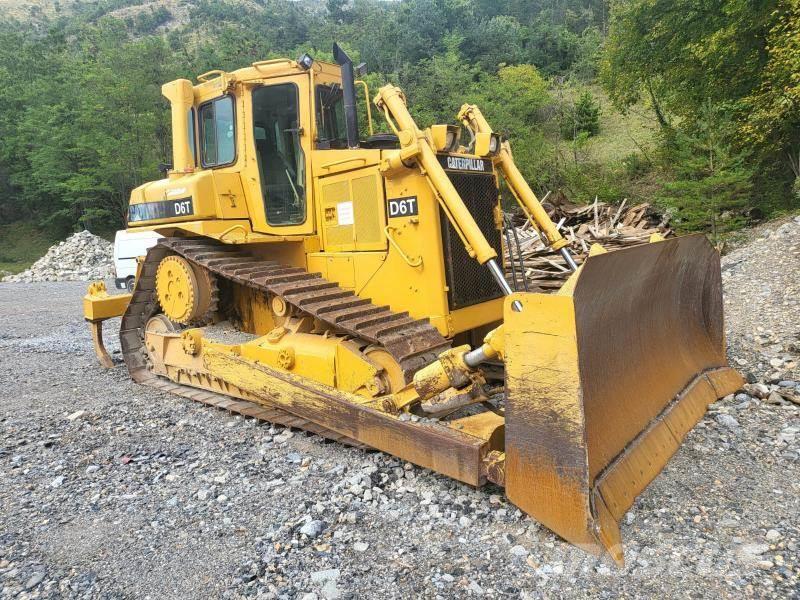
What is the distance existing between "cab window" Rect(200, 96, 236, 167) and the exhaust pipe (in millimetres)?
1296

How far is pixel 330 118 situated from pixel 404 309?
2.03 metres

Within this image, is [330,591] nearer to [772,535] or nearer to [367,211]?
[772,535]

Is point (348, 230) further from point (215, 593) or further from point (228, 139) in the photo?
point (215, 593)

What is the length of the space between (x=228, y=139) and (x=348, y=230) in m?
1.65

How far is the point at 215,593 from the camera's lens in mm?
2459

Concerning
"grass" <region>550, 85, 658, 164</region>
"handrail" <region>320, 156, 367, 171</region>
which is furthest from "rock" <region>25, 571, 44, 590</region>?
"grass" <region>550, 85, 658, 164</region>

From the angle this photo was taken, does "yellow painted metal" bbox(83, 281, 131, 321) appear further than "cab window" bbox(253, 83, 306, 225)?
Yes

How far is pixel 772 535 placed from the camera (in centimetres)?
259

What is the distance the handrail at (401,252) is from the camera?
4043 mm

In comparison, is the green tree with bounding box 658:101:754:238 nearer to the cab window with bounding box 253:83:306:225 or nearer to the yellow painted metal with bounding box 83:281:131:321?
the cab window with bounding box 253:83:306:225

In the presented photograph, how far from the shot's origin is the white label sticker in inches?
177

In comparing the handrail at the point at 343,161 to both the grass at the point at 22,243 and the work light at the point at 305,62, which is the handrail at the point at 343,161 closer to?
the work light at the point at 305,62

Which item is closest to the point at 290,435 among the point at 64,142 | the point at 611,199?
the point at 611,199

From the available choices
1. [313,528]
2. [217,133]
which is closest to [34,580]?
[313,528]
